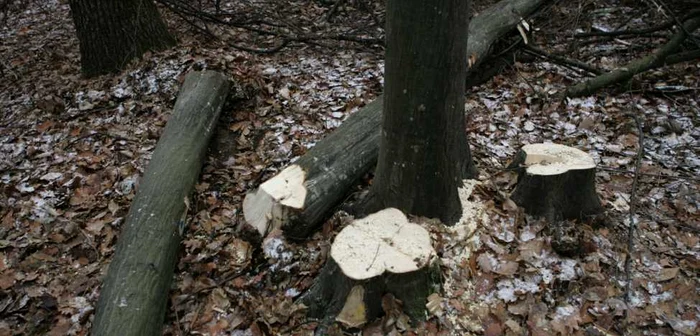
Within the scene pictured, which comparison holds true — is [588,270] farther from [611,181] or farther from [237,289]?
[237,289]

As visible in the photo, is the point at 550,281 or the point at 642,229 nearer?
the point at 550,281

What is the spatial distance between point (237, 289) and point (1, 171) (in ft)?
9.88

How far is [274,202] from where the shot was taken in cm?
310

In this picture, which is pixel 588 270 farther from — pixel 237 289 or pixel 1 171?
pixel 1 171

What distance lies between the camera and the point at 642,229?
3266mm

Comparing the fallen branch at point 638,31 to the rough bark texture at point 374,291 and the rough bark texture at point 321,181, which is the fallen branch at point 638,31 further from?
the rough bark texture at point 374,291

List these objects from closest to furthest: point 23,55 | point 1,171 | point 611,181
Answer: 1. point 611,181
2. point 1,171
3. point 23,55

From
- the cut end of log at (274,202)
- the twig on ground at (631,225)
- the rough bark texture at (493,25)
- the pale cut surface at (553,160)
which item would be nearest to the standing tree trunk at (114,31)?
the cut end of log at (274,202)

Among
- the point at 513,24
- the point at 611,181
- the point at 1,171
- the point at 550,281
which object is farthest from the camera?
the point at 513,24

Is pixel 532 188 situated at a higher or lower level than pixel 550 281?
higher

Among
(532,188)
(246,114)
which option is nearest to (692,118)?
(532,188)

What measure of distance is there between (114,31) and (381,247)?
4.69 metres

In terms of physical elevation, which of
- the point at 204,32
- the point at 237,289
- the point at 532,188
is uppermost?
the point at 204,32

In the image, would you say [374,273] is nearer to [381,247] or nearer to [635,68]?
[381,247]
